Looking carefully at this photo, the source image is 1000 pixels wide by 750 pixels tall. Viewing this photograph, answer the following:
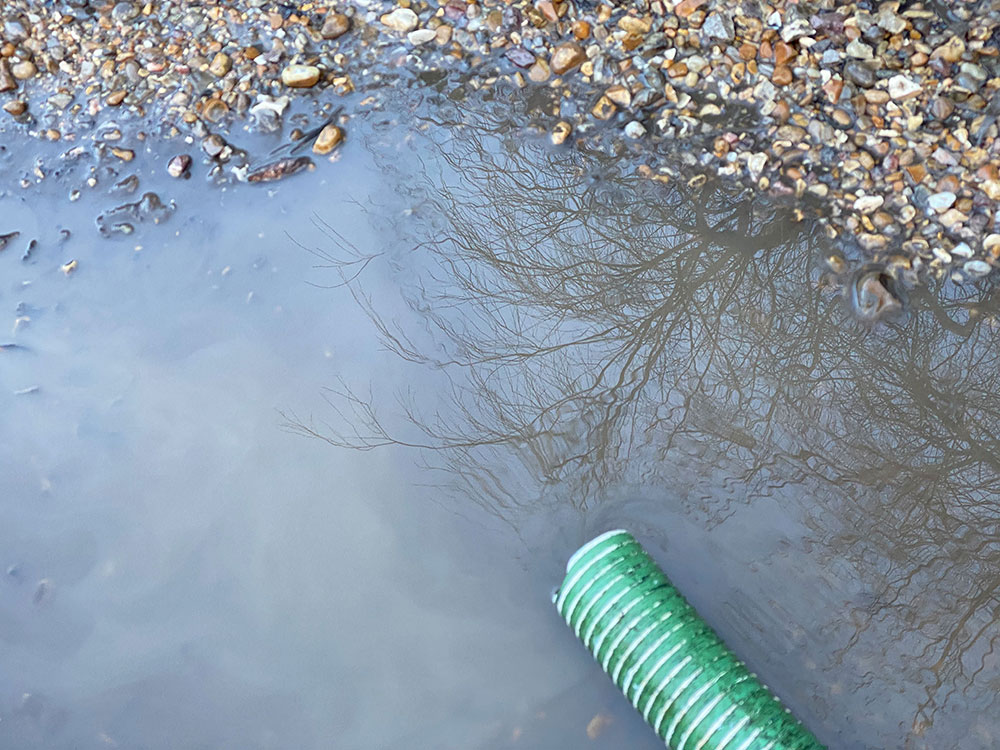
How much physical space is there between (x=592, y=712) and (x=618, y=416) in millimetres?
1143

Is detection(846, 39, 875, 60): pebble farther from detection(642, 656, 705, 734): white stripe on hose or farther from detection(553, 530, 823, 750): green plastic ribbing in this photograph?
detection(642, 656, 705, 734): white stripe on hose

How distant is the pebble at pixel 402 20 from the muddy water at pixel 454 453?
53 cm

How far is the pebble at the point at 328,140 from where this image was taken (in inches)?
152

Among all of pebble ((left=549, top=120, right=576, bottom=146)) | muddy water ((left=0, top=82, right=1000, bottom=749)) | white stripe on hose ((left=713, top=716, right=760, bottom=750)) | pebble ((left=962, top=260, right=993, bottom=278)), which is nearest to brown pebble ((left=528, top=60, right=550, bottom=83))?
muddy water ((left=0, top=82, right=1000, bottom=749))

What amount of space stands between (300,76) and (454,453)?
6.99 ft

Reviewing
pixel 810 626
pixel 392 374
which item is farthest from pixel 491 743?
pixel 392 374

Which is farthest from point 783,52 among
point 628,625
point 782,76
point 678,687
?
point 678,687

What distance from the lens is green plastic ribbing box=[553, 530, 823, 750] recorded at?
232 cm

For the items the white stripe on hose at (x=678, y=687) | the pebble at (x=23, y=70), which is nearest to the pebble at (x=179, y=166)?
the pebble at (x=23, y=70)

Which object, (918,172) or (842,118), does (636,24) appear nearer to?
(842,118)

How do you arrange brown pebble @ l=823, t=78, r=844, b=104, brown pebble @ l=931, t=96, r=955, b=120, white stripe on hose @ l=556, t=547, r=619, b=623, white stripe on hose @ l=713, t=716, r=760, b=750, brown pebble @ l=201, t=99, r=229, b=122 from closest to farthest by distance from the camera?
white stripe on hose @ l=713, t=716, r=760, b=750
white stripe on hose @ l=556, t=547, r=619, b=623
brown pebble @ l=931, t=96, r=955, b=120
brown pebble @ l=823, t=78, r=844, b=104
brown pebble @ l=201, t=99, r=229, b=122

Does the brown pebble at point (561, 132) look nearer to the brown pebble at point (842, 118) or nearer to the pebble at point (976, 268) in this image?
the brown pebble at point (842, 118)

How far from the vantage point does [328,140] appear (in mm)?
3855

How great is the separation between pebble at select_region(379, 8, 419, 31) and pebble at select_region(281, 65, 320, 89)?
1.53 ft
